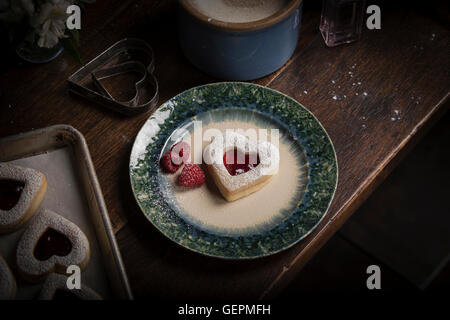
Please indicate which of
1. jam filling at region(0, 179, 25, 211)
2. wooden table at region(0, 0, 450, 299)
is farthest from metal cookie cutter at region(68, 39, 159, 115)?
jam filling at region(0, 179, 25, 211)

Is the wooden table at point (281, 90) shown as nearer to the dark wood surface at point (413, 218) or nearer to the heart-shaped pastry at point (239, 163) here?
the heart-shaped pastry at point (239, 163)

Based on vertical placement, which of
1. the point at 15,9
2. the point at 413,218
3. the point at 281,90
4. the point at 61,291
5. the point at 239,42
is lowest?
the point at 413,218

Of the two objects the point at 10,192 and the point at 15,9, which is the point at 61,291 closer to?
the point at 10,192

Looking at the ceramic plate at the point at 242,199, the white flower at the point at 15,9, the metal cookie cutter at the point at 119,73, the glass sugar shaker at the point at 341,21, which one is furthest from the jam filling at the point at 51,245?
the glass sugar shaker at the point at 341,21

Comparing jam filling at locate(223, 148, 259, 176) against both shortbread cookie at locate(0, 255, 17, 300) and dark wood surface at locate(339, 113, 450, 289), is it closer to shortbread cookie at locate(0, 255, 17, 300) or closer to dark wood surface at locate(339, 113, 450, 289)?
shortbread cookie at locate(0, 255, 17, 300)

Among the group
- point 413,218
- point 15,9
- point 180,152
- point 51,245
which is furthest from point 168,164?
point 413,218
